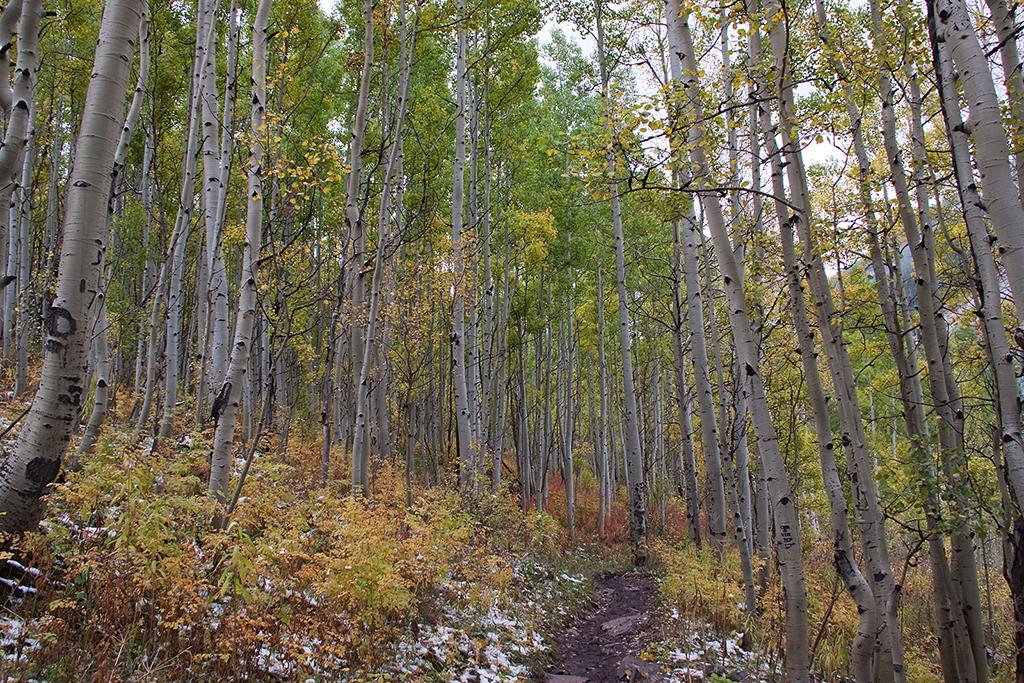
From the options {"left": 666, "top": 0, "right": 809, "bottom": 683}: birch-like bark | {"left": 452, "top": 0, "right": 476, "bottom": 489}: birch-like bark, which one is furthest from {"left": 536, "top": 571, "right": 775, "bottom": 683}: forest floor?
{"left": 452, "top": 0, "right": 476, "bottom": 489}: birch-like bark

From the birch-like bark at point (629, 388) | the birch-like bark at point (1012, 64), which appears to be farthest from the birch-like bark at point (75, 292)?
the birch-like bark at point (629, 388)

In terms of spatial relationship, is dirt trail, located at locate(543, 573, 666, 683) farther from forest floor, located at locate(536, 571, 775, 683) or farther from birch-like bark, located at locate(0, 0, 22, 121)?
birch-like bark, located at locate(0, 0, 22, 121)

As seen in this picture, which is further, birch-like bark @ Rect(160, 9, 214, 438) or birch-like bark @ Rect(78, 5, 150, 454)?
birch-like bark @ Rect(160, 9, 214, 438)

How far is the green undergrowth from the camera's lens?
2906 millimetres

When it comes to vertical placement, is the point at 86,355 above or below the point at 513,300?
below

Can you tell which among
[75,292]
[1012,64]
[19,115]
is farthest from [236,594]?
[1012,64]

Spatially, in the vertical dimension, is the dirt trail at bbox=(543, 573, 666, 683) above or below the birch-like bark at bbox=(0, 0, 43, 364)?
below

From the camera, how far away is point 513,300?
14242 mm

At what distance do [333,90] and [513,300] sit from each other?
696 cm

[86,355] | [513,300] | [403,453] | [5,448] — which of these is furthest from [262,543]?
[403,453]

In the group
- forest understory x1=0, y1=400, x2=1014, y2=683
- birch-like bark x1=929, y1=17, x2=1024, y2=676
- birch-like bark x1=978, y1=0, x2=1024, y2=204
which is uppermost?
birch-like bark x1=978, y1=0, x2=1024, y2=204

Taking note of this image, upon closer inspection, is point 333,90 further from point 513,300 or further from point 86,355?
point 86,355

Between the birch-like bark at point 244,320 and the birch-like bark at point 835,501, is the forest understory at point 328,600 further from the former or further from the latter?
the birch-like bark at point 835,501

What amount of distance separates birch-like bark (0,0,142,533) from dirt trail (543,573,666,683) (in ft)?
14.1
